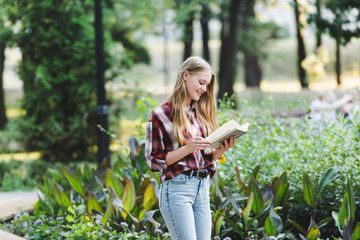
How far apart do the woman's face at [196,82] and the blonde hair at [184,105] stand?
2cm

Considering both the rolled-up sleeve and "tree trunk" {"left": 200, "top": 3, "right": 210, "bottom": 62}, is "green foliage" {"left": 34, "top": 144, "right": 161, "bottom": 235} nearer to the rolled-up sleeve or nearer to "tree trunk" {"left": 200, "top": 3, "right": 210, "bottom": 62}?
the rolled-up sleeve

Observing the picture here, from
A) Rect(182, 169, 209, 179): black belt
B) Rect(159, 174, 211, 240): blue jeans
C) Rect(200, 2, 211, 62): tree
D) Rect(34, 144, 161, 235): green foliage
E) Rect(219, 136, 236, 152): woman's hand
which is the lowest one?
Rect(34, 144, 161, 235): green foliage

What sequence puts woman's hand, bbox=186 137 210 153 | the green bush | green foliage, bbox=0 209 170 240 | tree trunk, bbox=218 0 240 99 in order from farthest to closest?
tree trunk, bbox=218 0 240 99, the green bush, green foliage, bbox=0 209 170 240, woman's hand, bbox=186 137 210 153

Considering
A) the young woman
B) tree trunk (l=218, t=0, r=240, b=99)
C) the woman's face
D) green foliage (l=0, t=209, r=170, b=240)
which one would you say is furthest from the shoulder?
tree trunk (l=218, t=0, r=240, b=99)

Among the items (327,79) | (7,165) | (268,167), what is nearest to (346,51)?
(327,79)

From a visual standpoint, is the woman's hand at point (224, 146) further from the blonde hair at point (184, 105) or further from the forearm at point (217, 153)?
→ the blonde hair at point (184, 105)

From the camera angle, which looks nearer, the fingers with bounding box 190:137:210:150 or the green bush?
the fingers with bounding box 190:137:210:150

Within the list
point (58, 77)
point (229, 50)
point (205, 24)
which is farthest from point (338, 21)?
point (205, 24)

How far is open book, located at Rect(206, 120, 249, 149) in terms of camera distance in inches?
101

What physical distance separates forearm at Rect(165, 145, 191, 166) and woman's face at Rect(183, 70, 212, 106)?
0.34m

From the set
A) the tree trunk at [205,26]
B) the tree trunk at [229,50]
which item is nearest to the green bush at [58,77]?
the tree trunk at [229,50]

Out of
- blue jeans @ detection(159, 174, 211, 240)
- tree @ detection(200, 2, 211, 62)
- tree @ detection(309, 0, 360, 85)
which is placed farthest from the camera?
tree @ detection(200, 2, 211, 62)

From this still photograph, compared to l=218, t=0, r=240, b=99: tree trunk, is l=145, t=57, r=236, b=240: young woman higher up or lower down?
lower down

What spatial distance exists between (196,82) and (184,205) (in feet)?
2.18
